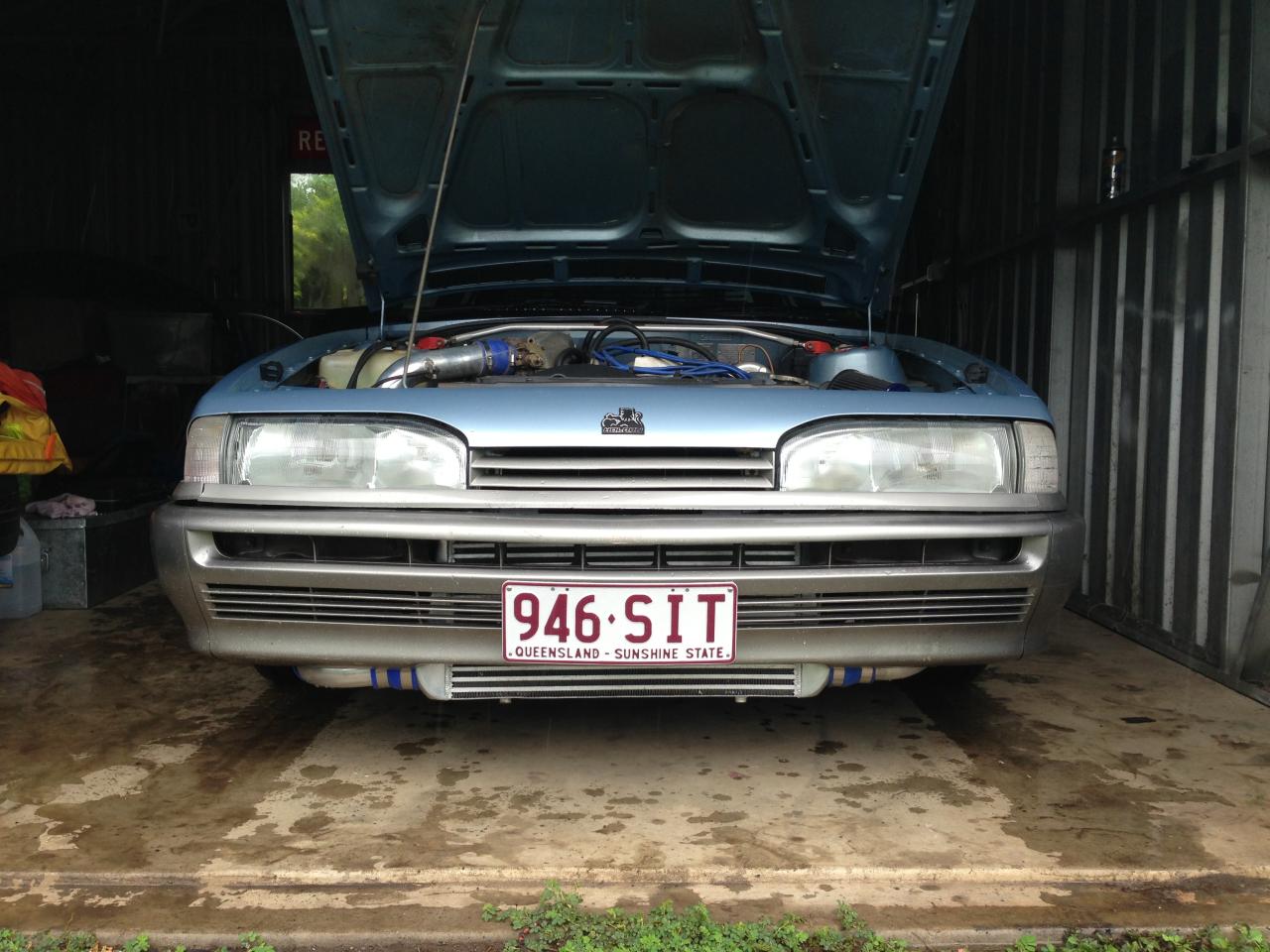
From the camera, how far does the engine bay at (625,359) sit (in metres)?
2.44

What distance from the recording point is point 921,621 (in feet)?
6.59

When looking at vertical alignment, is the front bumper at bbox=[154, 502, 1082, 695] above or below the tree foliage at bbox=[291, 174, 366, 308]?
below

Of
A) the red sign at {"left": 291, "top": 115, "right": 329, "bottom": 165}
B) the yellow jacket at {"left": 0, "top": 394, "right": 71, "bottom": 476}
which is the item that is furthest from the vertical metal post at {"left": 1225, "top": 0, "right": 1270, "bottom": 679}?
the red sign at {"left": 291, "top": 115, "right": 329, "bottom": 165}

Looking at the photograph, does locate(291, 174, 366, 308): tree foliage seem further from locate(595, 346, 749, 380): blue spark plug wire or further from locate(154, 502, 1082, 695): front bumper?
locate(154, 502, 1082, 695): front bumper

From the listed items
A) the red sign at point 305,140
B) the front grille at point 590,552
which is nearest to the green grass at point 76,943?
the front grille at point 590,552

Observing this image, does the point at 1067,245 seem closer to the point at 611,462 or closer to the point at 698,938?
the point at 611,462

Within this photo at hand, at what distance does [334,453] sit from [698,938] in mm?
1086

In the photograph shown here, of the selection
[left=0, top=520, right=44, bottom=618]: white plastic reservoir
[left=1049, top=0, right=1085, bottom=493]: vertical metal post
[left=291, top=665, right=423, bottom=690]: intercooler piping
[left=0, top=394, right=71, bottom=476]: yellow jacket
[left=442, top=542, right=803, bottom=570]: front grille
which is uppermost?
[left=1049, top=0, right=1085, bottom=493]: vertical metal post

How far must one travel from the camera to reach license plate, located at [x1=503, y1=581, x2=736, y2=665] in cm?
188

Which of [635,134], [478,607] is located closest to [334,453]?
[478,607]

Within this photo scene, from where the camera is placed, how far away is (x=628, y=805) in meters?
2.07

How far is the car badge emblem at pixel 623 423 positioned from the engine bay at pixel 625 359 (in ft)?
1.06

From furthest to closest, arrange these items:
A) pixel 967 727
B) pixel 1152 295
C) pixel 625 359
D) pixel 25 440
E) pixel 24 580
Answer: pixel 24 580 < pixel 1152 295 < pixel 25 440 < pixel 625 359 < pixel 967 727

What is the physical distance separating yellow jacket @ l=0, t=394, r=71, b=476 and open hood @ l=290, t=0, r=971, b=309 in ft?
3.74
